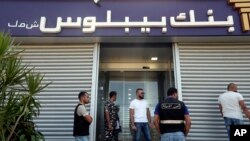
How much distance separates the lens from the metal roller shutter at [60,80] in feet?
23.4

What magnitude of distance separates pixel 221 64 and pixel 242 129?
3.03 meters

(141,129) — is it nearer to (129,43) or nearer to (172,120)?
(172,120)

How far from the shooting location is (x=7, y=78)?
497cm

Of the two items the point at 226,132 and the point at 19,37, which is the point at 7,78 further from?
the point at 226,132

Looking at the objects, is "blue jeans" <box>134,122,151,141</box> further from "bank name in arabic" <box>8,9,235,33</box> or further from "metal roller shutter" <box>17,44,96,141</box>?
"bank name in arabic" <box>8,9,235,33</box>

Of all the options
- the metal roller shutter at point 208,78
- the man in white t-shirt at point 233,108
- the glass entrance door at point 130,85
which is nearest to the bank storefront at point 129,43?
the metal roller shutter at point 208,78

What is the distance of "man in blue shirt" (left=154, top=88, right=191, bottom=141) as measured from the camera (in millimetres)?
5266

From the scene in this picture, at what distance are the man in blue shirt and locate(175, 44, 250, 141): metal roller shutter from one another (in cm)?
178

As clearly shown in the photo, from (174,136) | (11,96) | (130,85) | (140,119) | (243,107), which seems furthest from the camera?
(130,85)

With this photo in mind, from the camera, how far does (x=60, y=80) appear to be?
7449 mm

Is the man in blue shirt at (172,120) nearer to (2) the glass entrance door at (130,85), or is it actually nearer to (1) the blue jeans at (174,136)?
(1) the blue jeans at (174,136)

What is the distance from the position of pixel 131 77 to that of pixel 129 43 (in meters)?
1.93

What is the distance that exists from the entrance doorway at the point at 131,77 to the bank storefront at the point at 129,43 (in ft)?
3.28

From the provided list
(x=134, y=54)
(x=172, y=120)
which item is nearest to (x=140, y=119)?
(x=172, y=120)
